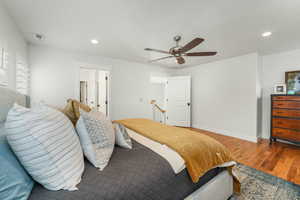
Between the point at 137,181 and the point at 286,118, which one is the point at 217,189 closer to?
the point at 137,181

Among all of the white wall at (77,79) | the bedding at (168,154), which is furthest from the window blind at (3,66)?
the bedding at (168,154)

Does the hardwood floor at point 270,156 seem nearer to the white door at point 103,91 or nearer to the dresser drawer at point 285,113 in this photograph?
the dresser drawer at point 285,113

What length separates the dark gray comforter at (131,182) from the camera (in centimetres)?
67

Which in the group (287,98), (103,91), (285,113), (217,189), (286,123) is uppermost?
(103,91)

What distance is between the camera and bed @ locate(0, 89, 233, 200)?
68cm

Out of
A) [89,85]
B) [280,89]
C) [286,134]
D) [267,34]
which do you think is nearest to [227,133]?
[286,134]

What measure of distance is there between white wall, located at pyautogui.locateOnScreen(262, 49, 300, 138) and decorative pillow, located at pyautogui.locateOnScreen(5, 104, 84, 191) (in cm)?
460

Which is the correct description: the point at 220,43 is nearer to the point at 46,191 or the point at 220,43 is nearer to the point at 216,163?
the point at 216,163

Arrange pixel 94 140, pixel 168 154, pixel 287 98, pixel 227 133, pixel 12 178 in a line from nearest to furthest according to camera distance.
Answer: pixel 12 178 < pixel 94 140 < pixel 168 154 < pixel 287 98 < pixel 227 133

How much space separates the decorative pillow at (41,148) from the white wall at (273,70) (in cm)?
460

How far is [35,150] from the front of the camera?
637 millimetres

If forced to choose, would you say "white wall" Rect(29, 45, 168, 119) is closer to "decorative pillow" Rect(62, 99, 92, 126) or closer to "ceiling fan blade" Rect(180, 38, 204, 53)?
"ceiling fan blade" Rect(180, 38, 204, 53)

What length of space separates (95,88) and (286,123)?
215 inches

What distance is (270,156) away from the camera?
249cm
